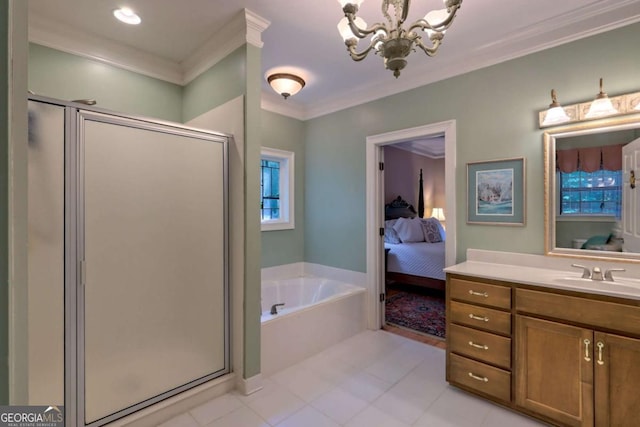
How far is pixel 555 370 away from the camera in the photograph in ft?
5.65

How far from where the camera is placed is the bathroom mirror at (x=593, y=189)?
6.22 ft

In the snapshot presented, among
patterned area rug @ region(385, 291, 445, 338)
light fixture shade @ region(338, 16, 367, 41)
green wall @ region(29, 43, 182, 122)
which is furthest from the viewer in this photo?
patterned area rug @ region(385, 291, 445, 338)

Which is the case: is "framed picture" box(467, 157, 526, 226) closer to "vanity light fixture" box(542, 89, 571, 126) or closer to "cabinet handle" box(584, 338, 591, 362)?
"vanity light fixture" box(542, 89, 571, 126)

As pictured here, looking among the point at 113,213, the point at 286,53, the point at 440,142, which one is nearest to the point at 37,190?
the point at 113,213

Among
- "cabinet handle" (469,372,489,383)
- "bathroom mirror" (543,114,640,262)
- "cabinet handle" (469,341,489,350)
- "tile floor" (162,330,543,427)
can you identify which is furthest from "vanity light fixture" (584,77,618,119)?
"tile floor" (162,330,543,427)

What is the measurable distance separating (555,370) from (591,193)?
1206mm

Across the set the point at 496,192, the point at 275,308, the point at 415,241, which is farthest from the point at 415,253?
the point at 275,308

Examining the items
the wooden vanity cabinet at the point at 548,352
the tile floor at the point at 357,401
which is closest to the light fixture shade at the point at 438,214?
the tile floor at the point at 357,401

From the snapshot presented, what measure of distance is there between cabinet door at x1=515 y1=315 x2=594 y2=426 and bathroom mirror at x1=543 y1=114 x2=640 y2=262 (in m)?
0.64

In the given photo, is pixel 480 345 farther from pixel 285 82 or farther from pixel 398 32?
pixel 285 82

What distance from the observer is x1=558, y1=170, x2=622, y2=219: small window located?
1.96 m

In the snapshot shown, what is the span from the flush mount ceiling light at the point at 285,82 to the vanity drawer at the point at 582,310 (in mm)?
2434

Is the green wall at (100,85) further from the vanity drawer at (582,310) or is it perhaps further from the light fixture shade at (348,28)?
the vanity drawer at (582,310)

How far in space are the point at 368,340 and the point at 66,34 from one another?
3.61 m
